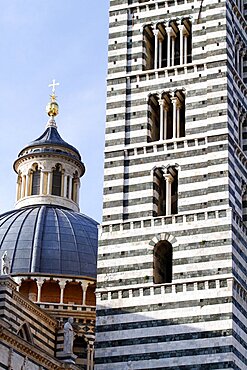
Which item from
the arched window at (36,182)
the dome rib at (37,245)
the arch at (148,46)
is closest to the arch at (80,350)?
the dome rib at (37,245)

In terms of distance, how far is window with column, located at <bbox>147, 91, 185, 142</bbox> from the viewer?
30.4 metres

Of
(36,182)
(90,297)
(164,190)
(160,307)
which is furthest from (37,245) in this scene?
(160,307)

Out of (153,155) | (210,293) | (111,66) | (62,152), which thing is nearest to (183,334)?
(210,293)

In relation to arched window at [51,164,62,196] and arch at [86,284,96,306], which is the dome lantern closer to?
arched window at [51,164,62,196]

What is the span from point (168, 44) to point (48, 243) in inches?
378

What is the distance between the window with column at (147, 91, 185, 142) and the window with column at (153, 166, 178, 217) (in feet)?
3.48

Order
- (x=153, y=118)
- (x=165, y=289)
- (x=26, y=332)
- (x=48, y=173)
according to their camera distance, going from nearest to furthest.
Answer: (x=165, y=289), (x=153, y=118), (x=26, y=332), (x=48, y=173)

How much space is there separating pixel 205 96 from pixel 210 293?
5.59 metres

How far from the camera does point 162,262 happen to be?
29312 mm

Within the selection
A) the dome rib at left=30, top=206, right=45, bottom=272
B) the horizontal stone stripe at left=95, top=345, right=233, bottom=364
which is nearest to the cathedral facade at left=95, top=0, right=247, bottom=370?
the horizontal stone stripe at left=95, top=345, right=233, bottom=364

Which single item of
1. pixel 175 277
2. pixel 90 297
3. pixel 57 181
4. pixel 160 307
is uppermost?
pixel 57 181

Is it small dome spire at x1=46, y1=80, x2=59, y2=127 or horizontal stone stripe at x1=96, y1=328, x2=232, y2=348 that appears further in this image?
small dome spire at x1=46, y1=80, x2=59, y2=127

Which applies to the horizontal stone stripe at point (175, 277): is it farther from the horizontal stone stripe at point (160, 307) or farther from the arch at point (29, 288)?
the arch at point (29, 288)

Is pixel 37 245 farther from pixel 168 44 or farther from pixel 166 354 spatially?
pixel 166 354
